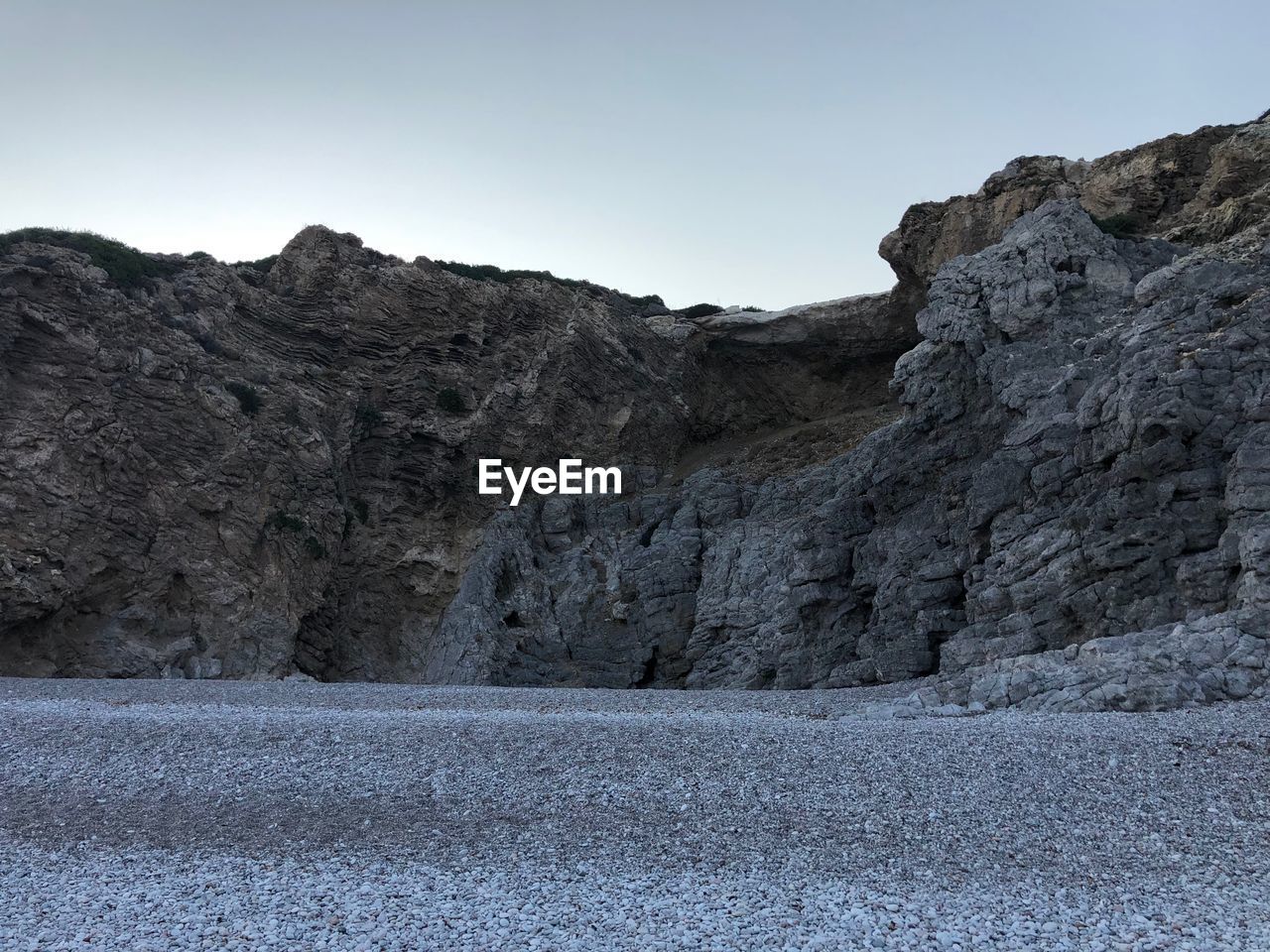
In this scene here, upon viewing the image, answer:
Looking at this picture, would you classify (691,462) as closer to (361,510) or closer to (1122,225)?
(361,510)

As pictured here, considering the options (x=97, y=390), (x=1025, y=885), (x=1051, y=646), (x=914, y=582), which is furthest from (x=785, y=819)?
(x=97, y=390)

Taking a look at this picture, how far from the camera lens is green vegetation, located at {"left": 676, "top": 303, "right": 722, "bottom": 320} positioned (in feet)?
155

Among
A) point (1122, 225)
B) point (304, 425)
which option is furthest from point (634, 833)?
point (1122, 225)

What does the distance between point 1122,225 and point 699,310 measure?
823 inches

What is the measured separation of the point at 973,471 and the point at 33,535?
2719 cm

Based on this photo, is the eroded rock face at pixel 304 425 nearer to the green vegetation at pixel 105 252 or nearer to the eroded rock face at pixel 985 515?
the green vegetation at pixel 105 252

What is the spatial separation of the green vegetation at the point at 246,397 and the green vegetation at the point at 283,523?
381 centimetres

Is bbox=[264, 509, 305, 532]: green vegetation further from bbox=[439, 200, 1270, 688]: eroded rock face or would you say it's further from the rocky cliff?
bbox=[439, 200, 1270, 688]: eroded rock face

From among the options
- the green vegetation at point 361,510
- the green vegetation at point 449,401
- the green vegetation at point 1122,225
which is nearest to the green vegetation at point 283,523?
the green vegetation at point 361,510

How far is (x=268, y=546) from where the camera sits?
107ft

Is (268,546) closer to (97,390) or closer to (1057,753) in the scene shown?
(97,390)

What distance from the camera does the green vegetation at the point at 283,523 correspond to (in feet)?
108

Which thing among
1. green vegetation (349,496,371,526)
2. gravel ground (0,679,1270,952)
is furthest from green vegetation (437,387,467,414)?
gravel ground (0,679,1270,952)

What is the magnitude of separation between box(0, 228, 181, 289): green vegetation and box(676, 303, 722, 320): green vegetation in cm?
2381
